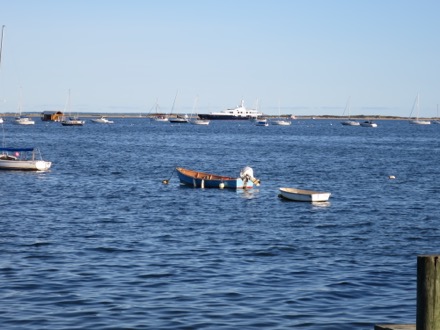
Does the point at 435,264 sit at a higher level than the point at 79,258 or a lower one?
higher

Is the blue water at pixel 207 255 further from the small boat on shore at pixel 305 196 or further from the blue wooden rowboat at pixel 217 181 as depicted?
the blue wooden rowboat at pixel 217 181

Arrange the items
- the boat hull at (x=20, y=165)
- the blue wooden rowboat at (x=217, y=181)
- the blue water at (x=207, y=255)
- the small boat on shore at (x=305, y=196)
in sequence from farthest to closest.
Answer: the boat hull at (x=20, y=165)
the blue wooden rowboat at (x=217, y=181)
the small boat on shore at (x=305, y=196)
the blue water at (x=207, y=255)

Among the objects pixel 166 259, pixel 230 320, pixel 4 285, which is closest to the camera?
pixel 230 320

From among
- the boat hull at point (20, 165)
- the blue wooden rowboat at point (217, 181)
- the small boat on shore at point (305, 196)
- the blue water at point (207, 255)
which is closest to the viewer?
the blue water at point (207, 255)

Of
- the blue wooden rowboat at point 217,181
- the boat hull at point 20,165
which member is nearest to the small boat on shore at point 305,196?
the blue wooden rowboat at point 217,181

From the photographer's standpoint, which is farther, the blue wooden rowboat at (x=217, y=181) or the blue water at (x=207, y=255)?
the blue wooden rowboat at (x=217, y=181)

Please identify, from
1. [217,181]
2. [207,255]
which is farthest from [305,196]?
[207,255]

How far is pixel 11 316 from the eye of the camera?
79.2 ft

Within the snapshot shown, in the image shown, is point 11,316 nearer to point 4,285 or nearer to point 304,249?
point 4,285

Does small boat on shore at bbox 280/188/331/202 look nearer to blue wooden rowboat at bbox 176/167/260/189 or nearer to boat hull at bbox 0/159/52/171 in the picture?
blue wooden rowboat at bbox 176/167/260/189

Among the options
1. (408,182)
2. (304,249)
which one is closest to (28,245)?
(304,249)

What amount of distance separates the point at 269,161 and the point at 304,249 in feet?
245

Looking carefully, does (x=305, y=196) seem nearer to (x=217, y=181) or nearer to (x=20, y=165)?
(x=217, y=181)

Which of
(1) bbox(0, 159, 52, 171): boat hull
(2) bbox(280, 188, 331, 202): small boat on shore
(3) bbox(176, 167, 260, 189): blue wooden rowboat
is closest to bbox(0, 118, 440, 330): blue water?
(2) bbox(280, 188, 331, 202): small boat on shore
